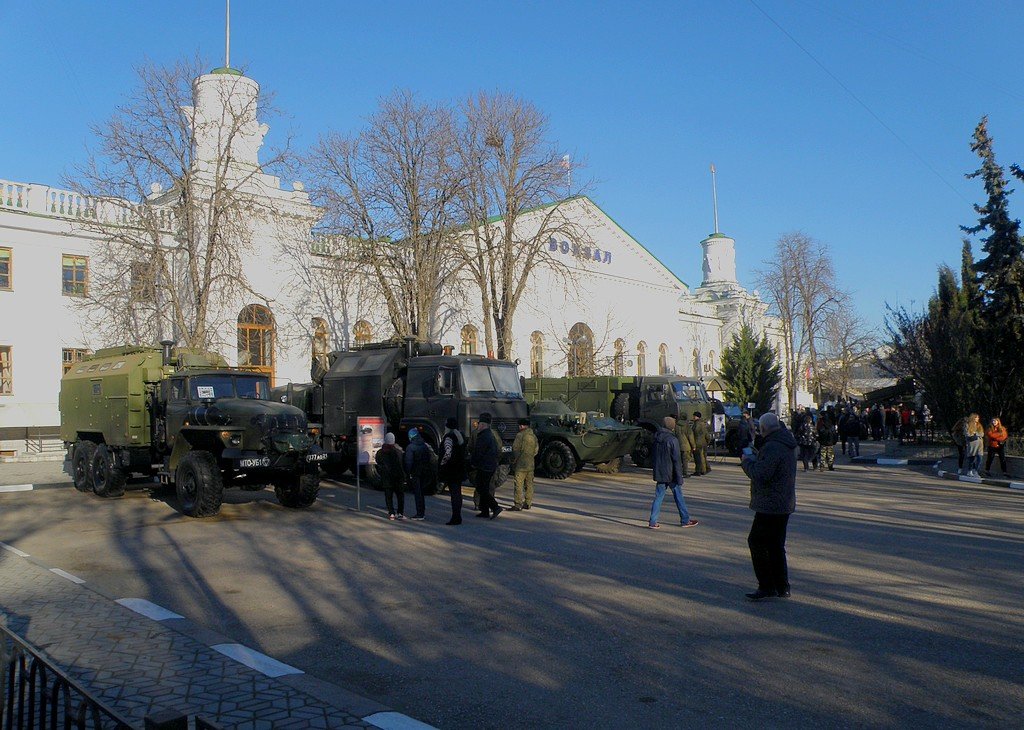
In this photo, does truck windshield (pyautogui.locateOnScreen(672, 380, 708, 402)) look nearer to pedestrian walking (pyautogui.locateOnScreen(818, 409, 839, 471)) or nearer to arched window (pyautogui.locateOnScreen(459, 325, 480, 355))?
pedestrian walking (pyautogui.locateOnScreen(818, 409, 839, 471))

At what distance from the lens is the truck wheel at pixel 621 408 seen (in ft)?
83.8

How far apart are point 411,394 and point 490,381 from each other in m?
1.82

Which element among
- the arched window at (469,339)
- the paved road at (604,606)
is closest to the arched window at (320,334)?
the arched window at (469,339)

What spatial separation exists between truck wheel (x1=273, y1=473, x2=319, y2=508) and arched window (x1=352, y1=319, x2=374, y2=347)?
20424 millimetres

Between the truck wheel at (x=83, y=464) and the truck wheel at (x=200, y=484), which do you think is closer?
the truck wheel at (x=200, y=484)

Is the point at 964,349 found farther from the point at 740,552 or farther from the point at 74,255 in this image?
the point at 74,255

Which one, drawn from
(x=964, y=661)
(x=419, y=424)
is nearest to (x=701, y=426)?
(x=419, y=424)

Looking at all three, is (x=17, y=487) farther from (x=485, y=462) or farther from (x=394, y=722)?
(x=394, y=722)

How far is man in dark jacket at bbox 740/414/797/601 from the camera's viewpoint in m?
7.51

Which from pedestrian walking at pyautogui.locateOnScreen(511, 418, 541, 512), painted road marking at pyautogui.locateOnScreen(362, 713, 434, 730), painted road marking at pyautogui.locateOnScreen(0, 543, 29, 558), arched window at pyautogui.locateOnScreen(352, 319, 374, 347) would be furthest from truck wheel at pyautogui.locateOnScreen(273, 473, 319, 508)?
arched window at pyautogui.locateOnScreen(352, 319, 374, 347)

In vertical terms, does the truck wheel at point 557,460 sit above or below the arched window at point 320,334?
below

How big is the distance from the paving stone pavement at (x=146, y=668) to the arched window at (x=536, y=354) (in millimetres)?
36003

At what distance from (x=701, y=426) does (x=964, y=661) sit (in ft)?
50.0

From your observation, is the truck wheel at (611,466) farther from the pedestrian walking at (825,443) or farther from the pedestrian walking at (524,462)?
the pedestrian walking at (524,462)
